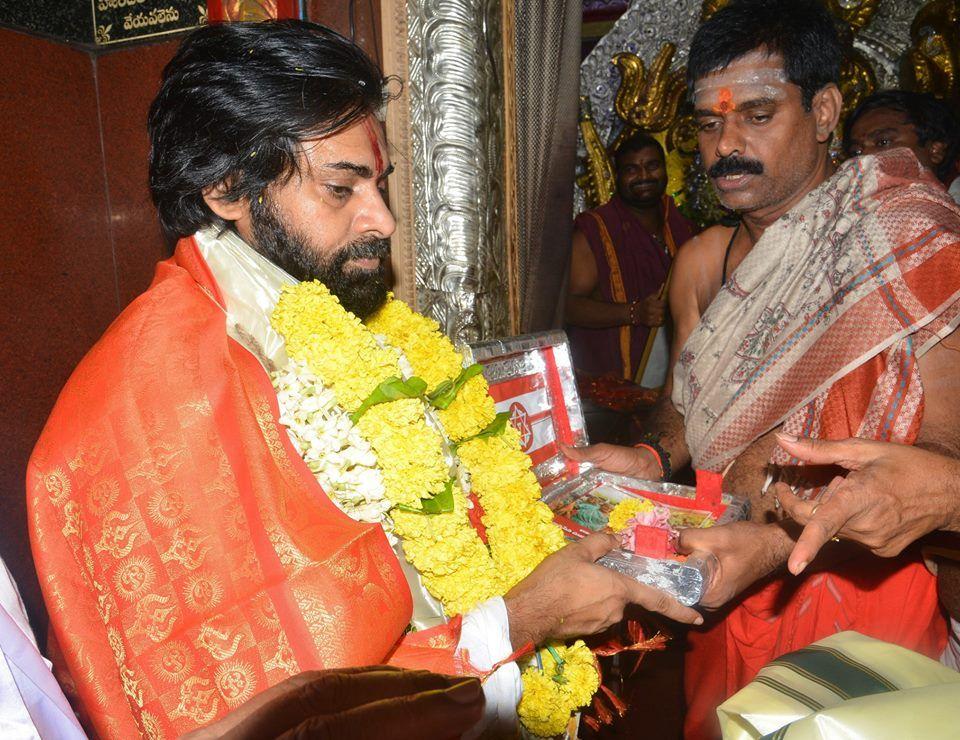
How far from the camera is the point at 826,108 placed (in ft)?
7.74

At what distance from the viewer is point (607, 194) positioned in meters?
6.27

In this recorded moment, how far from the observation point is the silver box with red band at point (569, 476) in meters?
1.84

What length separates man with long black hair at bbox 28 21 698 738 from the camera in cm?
123

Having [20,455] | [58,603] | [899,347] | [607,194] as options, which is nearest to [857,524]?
[899,347]

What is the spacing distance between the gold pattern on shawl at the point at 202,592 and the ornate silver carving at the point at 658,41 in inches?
226

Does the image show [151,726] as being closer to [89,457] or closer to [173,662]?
[173,662]

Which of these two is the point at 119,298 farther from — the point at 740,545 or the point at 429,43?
the point at 740,545

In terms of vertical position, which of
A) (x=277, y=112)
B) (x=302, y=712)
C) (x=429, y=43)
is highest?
(x=429, y=43)

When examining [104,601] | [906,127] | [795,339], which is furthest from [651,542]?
[906,127]

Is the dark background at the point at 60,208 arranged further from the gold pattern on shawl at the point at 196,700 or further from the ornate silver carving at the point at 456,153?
Result: the gold pattern on shawl at the point at 196,700

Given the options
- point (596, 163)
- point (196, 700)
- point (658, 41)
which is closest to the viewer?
point (196, 700)

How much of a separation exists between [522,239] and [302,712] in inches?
104

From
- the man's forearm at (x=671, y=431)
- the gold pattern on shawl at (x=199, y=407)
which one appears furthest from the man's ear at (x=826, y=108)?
the gold pattern on shawl at (x=199, y=407)

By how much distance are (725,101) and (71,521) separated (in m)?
2.28
